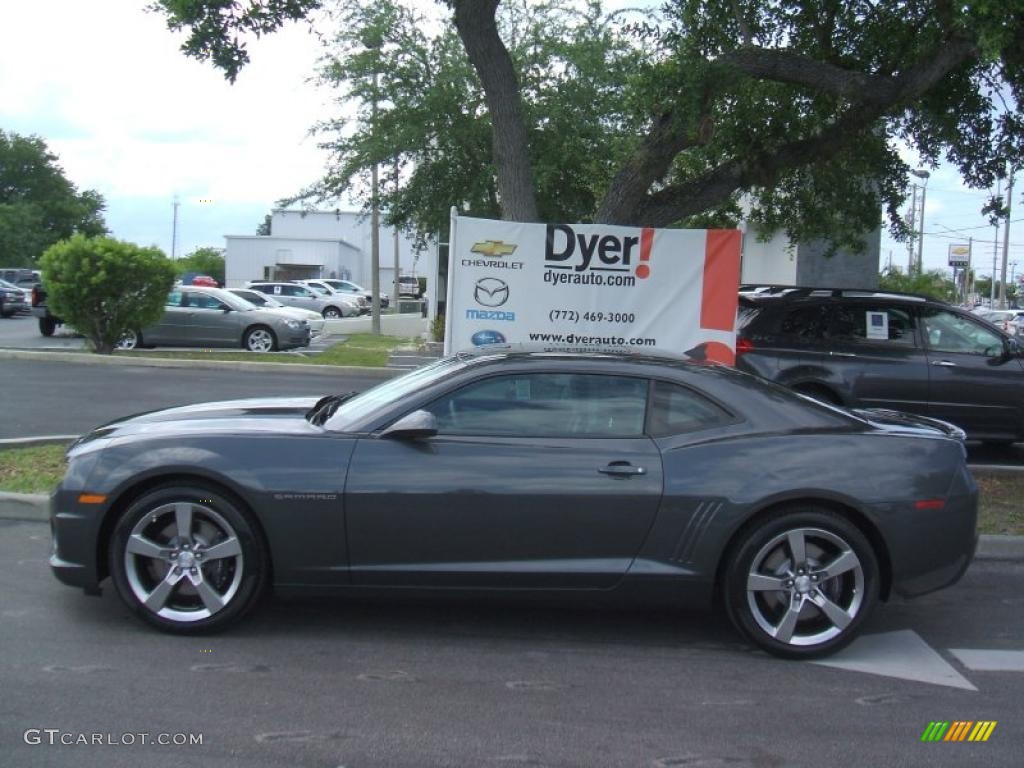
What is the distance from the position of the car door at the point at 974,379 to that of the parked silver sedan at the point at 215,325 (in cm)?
1439

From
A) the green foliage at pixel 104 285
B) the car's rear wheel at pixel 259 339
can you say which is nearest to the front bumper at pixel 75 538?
the green foliage at pixel 104 285

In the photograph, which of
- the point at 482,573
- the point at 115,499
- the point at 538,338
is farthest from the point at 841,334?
the point at 115,499

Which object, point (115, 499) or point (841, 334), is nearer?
point (115, 499)

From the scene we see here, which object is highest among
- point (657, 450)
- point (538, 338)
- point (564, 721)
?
point (538, 338)

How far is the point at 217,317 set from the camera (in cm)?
2048

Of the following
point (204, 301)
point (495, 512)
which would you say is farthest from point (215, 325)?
point (495, 512)

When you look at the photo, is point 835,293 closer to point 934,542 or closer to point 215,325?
point 934,542

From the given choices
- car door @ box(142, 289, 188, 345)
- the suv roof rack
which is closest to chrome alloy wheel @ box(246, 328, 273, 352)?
car door @ box(142, 289, 188, 345)

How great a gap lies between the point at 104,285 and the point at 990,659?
1539 cm

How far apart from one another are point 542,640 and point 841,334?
593 centimetres

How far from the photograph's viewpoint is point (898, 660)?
16.1 ft

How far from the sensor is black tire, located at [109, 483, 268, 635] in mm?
4742

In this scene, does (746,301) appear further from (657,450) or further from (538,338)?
(657,450)

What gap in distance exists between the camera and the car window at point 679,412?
493 centimetres
